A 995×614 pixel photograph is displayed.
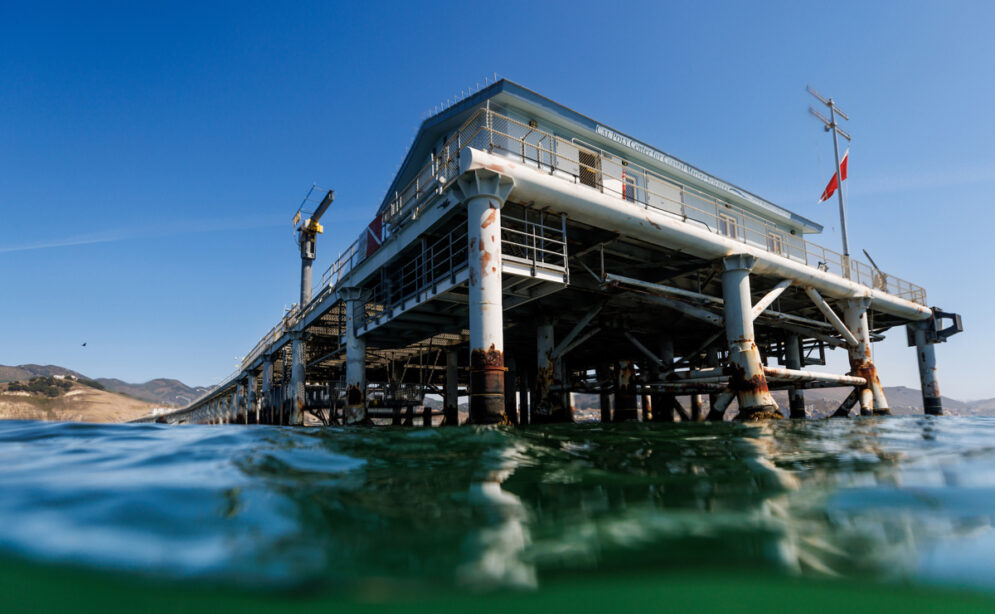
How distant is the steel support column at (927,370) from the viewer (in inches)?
887

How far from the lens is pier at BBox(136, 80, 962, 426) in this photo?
1159 cm

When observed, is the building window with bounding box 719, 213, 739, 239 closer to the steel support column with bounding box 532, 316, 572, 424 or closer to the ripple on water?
the steel support column with bounding box 532, 316, 572, 424

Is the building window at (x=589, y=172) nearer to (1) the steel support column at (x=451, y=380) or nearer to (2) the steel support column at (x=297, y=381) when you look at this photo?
(1) the steel support column at (x=451, y=380)

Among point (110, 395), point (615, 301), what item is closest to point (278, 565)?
point (615, 301)

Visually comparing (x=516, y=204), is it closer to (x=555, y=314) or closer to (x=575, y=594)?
(x=555, y=314)

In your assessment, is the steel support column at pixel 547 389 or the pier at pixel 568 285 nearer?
the pier at pixel 568 285

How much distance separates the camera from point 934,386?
22.7 meters

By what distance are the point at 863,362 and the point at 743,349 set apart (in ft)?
27.3

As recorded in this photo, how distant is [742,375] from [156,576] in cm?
1424

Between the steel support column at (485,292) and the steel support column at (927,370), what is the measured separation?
2296 cm

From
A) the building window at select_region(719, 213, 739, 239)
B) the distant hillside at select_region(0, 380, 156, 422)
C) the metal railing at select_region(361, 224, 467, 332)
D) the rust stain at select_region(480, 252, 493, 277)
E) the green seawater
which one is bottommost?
the distant hillside at select_region(0, 380, 156, 422)

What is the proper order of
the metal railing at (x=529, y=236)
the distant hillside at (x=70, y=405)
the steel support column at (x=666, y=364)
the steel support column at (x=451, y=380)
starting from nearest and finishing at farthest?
the metal railing at (x=529, y=236) → the steel support column at (x=666, y=364) → the steel support column at (x=451, y=380) → the distant hillside at (x=70, y=405)

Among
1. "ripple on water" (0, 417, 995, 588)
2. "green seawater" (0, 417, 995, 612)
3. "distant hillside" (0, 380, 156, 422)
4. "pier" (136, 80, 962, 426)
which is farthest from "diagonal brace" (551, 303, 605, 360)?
"distant hillside" (0, 380, 156, 422)

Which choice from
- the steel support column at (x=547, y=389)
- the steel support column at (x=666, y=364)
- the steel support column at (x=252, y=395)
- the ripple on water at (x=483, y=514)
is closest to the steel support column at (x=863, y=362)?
the steel support column at (x=666, y=364)
